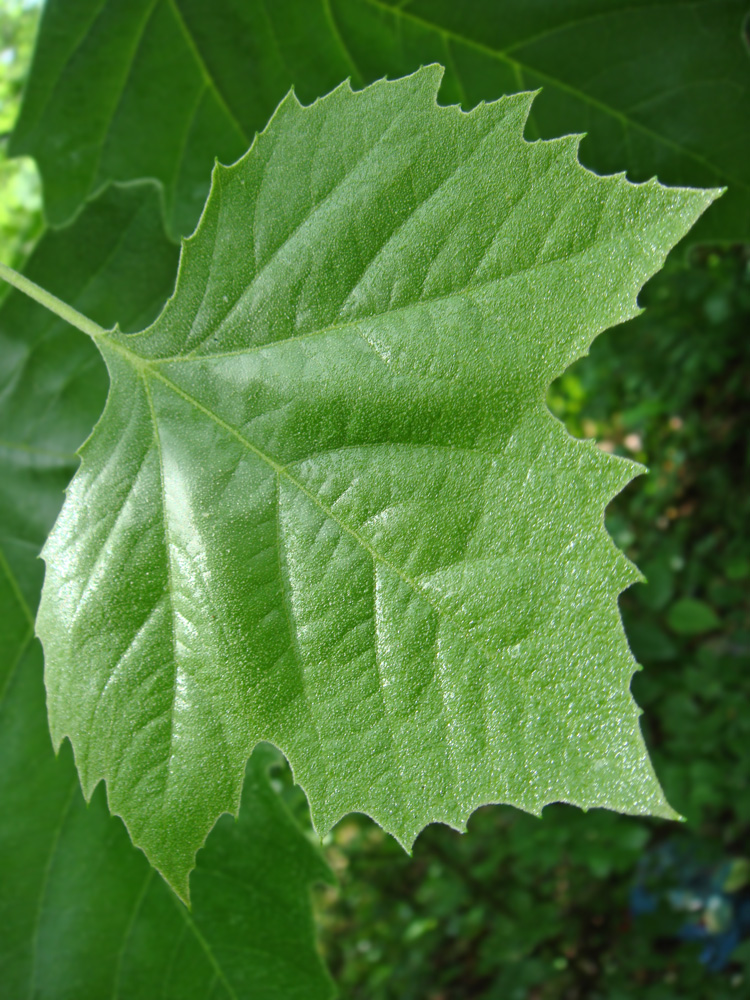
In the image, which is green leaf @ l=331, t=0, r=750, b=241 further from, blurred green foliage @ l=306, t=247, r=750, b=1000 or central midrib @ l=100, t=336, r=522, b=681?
blurred green foliage @ l=306, t=247, r=750, b=1000

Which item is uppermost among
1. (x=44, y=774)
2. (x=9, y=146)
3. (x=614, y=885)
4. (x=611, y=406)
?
(x=611, y=406)

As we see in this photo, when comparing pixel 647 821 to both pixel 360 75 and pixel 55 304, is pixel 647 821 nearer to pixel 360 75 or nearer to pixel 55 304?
pixel 360 75

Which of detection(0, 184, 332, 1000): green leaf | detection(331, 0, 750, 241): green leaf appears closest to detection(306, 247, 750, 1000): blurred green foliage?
detection(331, 0, 750, 241): green leaf

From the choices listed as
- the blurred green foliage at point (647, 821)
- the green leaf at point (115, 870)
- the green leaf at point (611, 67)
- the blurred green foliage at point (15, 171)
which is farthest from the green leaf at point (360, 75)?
the blurred green foliage at point (647, 821)

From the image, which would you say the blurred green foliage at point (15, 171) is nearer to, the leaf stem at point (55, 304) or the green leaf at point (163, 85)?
the green leaf at point (163, 85)

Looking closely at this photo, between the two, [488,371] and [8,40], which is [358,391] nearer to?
[488,371]

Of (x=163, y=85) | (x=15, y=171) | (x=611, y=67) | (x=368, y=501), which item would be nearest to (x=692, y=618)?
(x=611, y=67)

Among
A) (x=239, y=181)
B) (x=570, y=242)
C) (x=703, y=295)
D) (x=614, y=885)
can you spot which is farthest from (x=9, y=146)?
(x=614, y=885)
